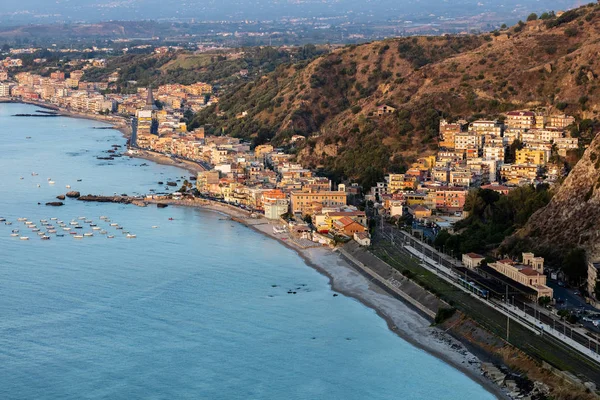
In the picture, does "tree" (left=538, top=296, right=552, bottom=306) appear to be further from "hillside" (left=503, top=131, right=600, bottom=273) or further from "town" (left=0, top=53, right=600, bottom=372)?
"hillside" (left=503, top=131, right=600, bottom=273)

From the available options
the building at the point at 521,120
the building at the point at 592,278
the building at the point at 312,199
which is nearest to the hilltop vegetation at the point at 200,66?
the building at the point at 521,120

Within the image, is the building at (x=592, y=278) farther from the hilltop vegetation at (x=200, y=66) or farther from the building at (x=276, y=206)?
the hilltop vegetation at (x=200, y=66)

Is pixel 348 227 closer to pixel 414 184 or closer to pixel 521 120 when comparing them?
pixel 414 184

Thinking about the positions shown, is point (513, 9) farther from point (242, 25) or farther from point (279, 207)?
point (279, 207)

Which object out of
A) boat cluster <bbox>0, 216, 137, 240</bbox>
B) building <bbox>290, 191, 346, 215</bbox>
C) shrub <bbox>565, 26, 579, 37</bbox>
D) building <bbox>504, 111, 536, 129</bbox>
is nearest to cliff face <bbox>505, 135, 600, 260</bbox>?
building <bbox>290, 191, 346, 215</bbox>

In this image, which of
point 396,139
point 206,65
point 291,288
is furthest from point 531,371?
point 206,65

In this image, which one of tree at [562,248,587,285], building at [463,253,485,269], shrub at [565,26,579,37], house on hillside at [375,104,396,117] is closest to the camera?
tree at [562,248,587,285]

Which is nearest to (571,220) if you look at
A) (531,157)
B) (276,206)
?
(276,206)

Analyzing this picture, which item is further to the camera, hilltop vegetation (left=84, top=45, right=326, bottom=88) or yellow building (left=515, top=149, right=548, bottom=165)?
hilltop vegetation (left=84, top=45, right=326, bottom=88)
